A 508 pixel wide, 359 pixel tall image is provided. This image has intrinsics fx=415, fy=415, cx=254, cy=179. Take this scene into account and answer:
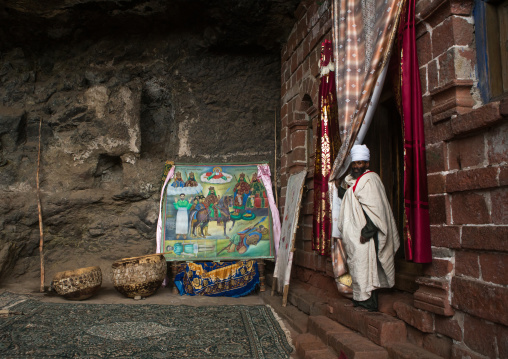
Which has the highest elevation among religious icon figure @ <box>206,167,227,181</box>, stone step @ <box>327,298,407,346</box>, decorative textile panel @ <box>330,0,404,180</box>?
decorative textile panel @ <box>330,0,404,180</box>

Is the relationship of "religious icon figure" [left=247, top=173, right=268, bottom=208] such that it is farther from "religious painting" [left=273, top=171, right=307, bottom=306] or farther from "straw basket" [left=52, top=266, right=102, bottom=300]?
"straw basket" [left=52, top=266, right=102, bottom=300]

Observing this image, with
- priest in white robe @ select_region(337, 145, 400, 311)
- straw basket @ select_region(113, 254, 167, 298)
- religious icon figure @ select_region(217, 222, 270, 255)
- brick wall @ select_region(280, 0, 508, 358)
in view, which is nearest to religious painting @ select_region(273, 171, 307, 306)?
religious icon figure @ select_region(217, 222, 270, 255)

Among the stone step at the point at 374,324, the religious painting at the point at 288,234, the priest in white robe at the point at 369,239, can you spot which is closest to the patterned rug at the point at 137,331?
the religious painting at the point at 288,234

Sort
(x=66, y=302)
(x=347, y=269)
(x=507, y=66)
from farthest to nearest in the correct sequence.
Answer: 1. (x=66, y=302)
2. (x=347, y=269)
3. (x=507, y=66)

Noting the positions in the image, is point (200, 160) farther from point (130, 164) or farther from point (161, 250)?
point (161, 250)

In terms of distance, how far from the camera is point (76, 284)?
5977mm

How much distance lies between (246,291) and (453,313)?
4101mm

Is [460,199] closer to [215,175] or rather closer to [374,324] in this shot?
[374,324]

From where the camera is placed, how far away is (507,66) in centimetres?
288

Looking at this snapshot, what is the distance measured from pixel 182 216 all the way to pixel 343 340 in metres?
4.43

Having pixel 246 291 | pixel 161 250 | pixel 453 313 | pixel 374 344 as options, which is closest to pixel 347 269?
pixel 374 344

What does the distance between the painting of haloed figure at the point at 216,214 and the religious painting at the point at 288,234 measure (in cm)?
95

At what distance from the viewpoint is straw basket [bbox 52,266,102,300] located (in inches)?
235

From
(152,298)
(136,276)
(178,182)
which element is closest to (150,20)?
(178,182)
